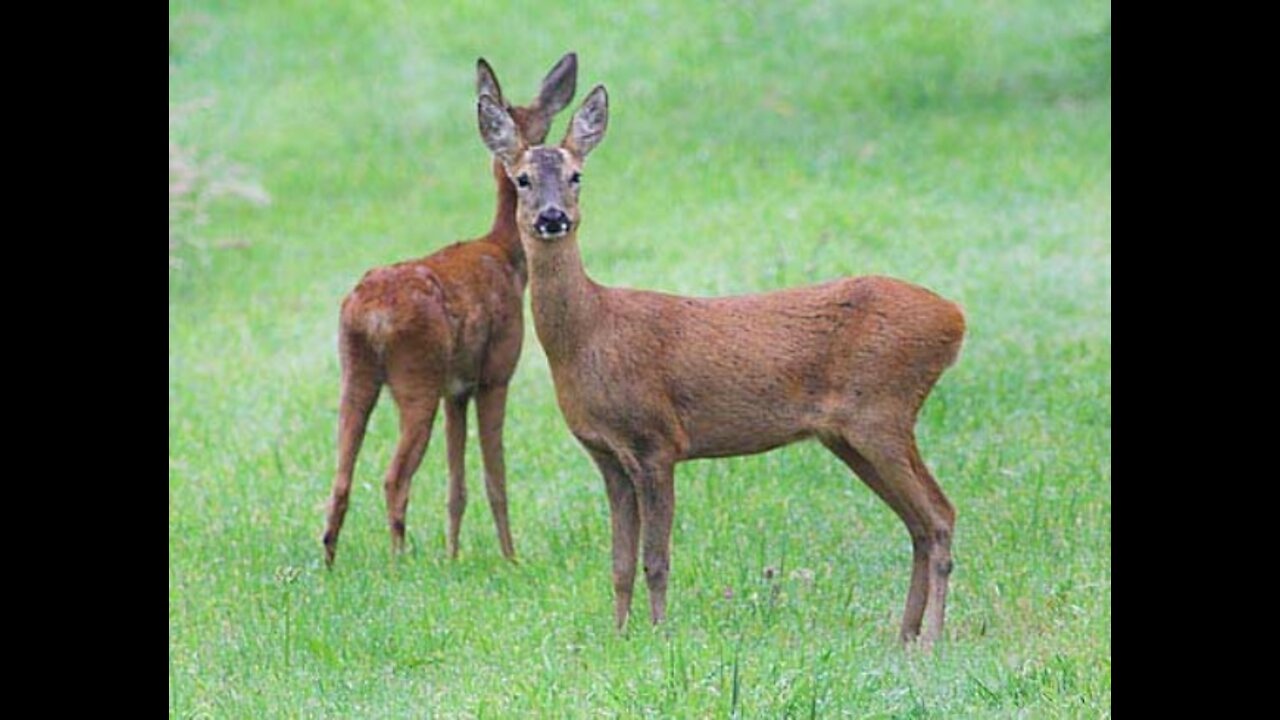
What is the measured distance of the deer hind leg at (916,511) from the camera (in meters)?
7.16

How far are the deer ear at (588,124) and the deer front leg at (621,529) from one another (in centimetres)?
109

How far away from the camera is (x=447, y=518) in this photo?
9078mm

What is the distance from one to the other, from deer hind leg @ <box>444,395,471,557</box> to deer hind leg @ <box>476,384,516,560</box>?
0.09 m

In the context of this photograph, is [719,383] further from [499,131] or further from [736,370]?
[499,131]

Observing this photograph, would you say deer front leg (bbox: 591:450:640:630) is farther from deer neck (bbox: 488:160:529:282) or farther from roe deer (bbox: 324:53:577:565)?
deer neck (bbox: 488:160:529:282)

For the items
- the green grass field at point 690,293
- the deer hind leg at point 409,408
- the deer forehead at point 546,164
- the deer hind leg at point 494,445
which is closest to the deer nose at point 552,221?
the deer forehead at point 546,164

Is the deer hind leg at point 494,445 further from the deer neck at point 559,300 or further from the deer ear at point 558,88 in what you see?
the deer neck at point 559,300

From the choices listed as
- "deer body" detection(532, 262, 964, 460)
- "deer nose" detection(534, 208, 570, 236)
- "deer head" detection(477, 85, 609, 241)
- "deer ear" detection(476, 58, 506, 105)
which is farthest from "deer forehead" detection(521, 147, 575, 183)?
"deer ear" detection(476, 58, 506, 105)

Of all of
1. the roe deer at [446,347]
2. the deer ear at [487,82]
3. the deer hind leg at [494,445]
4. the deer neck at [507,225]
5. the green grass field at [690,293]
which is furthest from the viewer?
the deer neck at [507,225]

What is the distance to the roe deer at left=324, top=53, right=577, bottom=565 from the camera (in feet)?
27.3

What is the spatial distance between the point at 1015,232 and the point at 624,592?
7.74 meters

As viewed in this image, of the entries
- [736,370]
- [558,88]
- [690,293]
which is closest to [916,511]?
[736,370]
